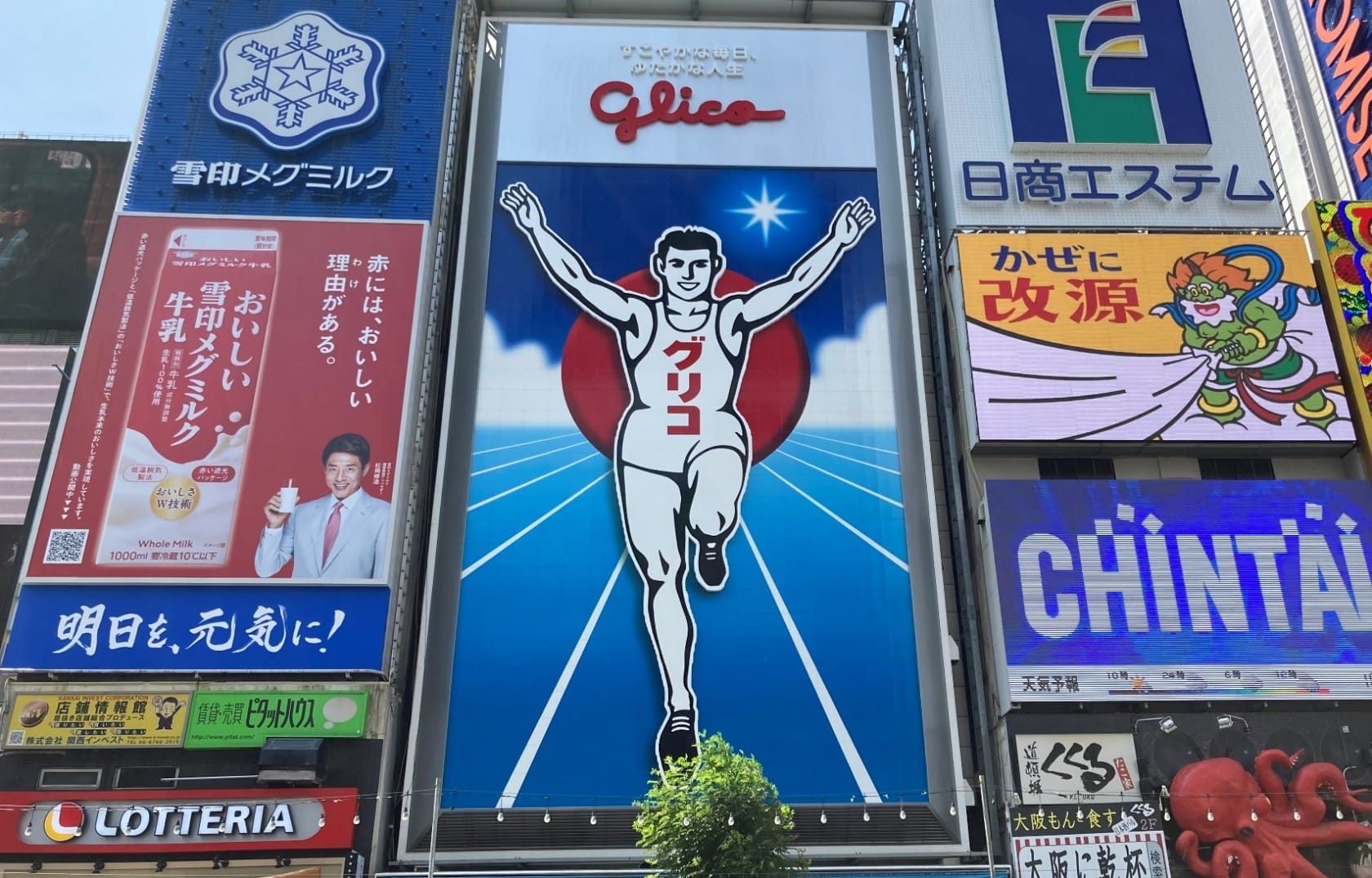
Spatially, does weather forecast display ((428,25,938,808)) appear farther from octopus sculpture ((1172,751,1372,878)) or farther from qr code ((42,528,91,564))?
qr code ((42,528,91,564))

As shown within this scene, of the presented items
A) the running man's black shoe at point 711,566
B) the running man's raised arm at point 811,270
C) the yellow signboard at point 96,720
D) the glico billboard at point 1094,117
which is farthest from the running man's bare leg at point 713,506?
the yellow signboard at point 96,720

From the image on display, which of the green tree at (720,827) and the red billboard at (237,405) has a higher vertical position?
the red billboard at (237,405)

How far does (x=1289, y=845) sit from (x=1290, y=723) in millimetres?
2407

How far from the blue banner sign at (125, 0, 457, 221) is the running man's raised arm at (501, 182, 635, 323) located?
2.14m

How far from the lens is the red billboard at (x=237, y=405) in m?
23.0

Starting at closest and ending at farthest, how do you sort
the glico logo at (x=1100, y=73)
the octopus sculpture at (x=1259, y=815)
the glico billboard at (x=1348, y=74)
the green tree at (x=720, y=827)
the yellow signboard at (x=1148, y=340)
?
the green tree at (x=720, y=827) → the octopus sculpture at (x=1259, y=815) → the yellow signboard at (x=1148, y=340) → the glico logo at (x=1100, y=73) → the glico billboard at (x=1348, y=74)

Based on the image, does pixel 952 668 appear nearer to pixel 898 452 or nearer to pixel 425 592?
pixel 898 452

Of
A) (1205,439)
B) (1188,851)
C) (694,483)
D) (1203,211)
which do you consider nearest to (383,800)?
(694,483)

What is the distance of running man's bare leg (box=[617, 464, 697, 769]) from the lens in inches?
887

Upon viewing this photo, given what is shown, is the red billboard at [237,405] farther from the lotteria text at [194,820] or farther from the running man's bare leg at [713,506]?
the running man's bare leg at [713,506]

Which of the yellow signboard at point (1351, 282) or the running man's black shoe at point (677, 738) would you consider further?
the yellow signboard at point (1351, 282)

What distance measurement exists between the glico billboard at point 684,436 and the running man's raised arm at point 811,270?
0.07 m

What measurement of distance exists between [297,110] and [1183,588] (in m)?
23.7

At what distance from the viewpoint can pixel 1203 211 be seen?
1113 inches
